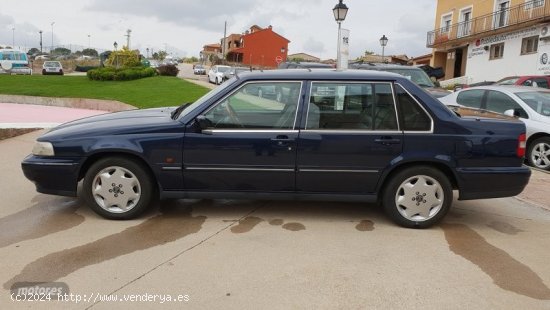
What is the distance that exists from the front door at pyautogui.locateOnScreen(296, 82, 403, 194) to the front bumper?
7.33ft

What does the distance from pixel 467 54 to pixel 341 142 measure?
104 feet

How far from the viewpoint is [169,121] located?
461 cm

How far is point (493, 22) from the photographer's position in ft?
96.0

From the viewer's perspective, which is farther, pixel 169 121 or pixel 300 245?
pixel 169 121

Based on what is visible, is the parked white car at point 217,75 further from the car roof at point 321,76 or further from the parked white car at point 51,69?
the car roof at point 321,76

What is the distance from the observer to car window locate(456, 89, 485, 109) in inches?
355

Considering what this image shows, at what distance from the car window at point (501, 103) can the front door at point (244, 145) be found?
18.2ft

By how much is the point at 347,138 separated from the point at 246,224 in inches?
52.7

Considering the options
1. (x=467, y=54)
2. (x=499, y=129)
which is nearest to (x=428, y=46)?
(x=467, y=54)

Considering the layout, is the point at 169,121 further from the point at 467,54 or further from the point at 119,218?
the point at 467,54

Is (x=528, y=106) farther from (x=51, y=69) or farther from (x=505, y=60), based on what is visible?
(x=51, y=69)

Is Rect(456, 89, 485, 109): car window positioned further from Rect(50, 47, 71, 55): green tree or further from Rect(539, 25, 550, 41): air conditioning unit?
Rect(50, 47, 71, 55): green tree

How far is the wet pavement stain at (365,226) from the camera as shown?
459cm

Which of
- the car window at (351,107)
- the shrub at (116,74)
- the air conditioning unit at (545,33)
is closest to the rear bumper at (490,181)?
the car window at (351,107)
